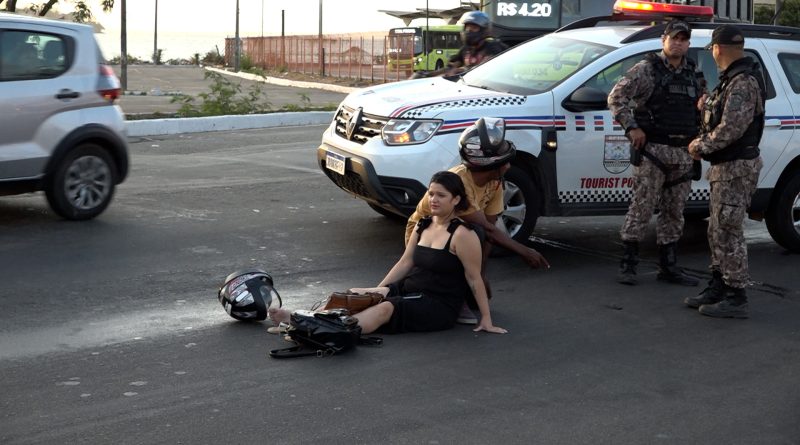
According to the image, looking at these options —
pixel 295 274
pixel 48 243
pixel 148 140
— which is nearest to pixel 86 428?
pixel 295 274

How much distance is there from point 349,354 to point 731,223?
8.72 feet

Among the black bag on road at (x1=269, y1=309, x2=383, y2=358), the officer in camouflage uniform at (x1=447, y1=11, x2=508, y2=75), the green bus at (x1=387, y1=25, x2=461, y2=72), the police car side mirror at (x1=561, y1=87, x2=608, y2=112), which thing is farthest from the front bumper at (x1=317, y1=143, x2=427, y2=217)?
the green bus at (x1=387, y1=25, x2=461, y2=72)

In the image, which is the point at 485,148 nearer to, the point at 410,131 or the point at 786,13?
the point at 410,131

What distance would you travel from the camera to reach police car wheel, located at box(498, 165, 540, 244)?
874 centimetres

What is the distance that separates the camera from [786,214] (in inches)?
374

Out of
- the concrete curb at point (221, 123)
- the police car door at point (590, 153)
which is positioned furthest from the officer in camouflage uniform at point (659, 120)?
the concrete curb at point (221, 123)

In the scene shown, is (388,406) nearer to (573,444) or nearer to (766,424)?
(573,444)

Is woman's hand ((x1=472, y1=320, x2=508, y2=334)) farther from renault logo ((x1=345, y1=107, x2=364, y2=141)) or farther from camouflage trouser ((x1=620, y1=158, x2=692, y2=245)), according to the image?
renault logo ((x1=345, y1=107, x2=364, y2=141))

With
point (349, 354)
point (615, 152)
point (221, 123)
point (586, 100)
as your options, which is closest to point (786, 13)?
point (221, 123)

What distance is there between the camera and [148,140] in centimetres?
1658

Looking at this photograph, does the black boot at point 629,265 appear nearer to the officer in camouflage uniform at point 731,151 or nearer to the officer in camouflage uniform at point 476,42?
the officer in camouflage uniform at point 731,151

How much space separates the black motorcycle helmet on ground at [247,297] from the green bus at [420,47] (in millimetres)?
31596

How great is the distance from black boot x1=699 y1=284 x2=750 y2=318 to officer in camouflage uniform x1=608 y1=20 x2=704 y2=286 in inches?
34.8

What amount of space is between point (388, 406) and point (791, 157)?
17.6 feet
